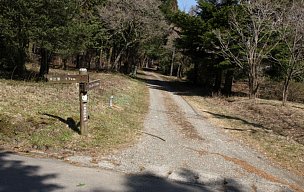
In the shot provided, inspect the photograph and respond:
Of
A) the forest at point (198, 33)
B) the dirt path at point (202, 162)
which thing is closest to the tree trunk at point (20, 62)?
the forest at point (198, 33)

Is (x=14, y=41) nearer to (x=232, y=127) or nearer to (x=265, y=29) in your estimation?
(x=232, y=127)

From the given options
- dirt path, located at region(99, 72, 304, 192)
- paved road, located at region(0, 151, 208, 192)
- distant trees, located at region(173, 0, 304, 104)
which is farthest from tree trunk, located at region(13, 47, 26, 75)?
paved road, located at region(0, 151, 208, 192)

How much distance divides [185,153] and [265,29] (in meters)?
18.3

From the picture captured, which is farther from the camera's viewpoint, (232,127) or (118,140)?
(232,127)

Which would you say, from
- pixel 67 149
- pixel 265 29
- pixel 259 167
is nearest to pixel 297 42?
pixel 265 29

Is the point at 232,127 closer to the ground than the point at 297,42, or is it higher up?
closer to the ground

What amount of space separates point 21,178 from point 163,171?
2873 mm

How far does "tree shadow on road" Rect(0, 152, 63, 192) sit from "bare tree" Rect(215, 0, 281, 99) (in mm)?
19943

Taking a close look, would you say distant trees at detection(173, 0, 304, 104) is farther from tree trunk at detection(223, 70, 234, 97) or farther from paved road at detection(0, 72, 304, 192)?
paved road at detection(0, 72, 304, 192)

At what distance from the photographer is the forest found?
790 inches

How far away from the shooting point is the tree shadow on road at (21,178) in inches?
253

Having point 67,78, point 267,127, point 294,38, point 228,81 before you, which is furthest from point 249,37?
point 67,78

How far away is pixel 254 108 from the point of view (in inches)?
825

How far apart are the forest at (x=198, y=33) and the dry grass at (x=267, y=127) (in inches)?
155
